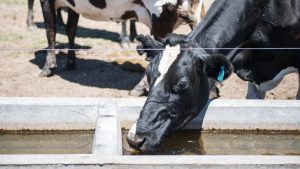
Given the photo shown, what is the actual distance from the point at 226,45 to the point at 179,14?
2396mm

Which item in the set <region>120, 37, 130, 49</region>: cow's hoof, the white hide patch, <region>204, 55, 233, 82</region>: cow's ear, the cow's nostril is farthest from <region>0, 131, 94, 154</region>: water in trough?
<region>120, 37, 130, 49</region>: cow's hoof

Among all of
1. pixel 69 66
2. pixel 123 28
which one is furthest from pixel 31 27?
pixel 69 66

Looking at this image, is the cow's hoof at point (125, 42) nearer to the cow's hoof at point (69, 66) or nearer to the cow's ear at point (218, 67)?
the cow's hoof at point (69, 66)

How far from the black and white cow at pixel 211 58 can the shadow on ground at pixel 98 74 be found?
8.47 ft

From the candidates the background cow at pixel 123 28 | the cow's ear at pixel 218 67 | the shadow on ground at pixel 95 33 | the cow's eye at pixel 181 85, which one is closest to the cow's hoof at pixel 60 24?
the background cow at pixel 123 28

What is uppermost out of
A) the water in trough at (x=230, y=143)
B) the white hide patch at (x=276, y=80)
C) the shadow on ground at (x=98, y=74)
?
the white hide patch at (x=276, y=80)

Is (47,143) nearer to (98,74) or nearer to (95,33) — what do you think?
(98,74)

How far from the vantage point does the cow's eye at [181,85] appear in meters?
3.87

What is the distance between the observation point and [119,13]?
7.34 m

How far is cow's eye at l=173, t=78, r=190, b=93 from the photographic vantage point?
12.7 feet

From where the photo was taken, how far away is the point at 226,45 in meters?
4.43

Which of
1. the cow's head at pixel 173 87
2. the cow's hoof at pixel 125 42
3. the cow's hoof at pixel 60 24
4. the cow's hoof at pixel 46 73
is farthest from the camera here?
the cow's hoof at pixel 60 24

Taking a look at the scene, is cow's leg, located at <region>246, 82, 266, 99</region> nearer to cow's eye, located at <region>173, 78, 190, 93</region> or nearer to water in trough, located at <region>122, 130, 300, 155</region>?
water in trough, located at <region>122, 130, 300, 155</region>

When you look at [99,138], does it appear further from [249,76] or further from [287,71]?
[287,71]
